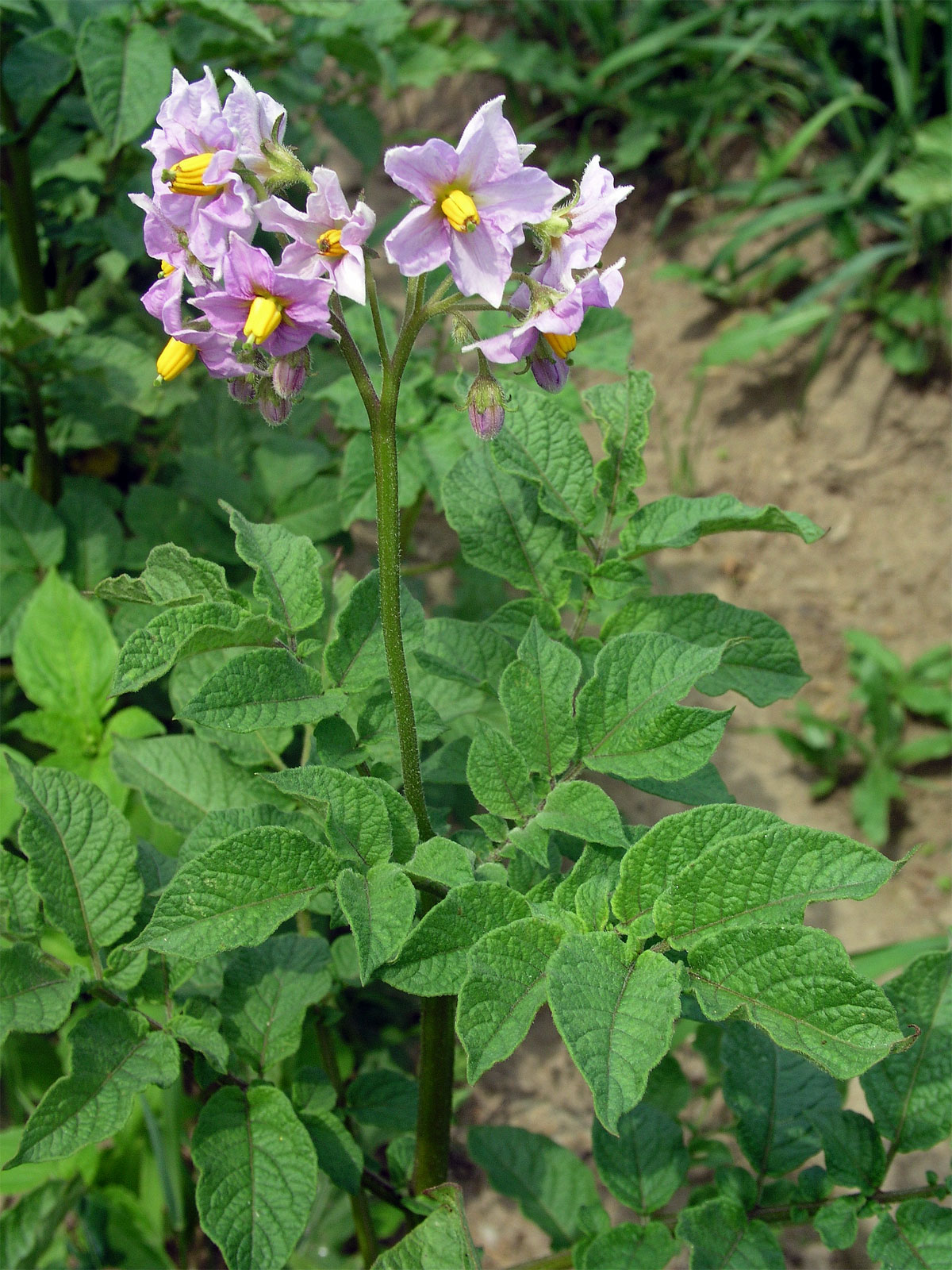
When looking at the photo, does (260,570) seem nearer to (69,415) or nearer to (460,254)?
(460,254)

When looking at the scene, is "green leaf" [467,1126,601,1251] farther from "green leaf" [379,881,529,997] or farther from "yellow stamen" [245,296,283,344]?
"yellow stamen" [245,296,283,344]

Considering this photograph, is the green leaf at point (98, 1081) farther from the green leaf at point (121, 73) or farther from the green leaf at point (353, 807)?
the green leaf at point (121, 73)

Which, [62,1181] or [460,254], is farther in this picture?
[62,1181]

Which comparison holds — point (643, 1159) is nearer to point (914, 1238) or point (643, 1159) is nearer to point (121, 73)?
point (914, 1238)

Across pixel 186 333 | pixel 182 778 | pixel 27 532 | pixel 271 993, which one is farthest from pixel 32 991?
pixel 27 532

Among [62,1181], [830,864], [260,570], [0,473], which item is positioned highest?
[260,570]

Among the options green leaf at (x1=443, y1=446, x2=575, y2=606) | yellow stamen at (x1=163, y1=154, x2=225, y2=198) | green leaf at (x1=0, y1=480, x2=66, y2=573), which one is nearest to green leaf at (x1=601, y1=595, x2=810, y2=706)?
green leaf at (x1=443, y1=446, x2=575, y2=606)

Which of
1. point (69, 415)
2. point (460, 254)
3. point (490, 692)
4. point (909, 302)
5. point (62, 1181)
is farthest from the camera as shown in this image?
point (909, 302)

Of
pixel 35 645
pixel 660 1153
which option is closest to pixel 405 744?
pixel 660 1153
